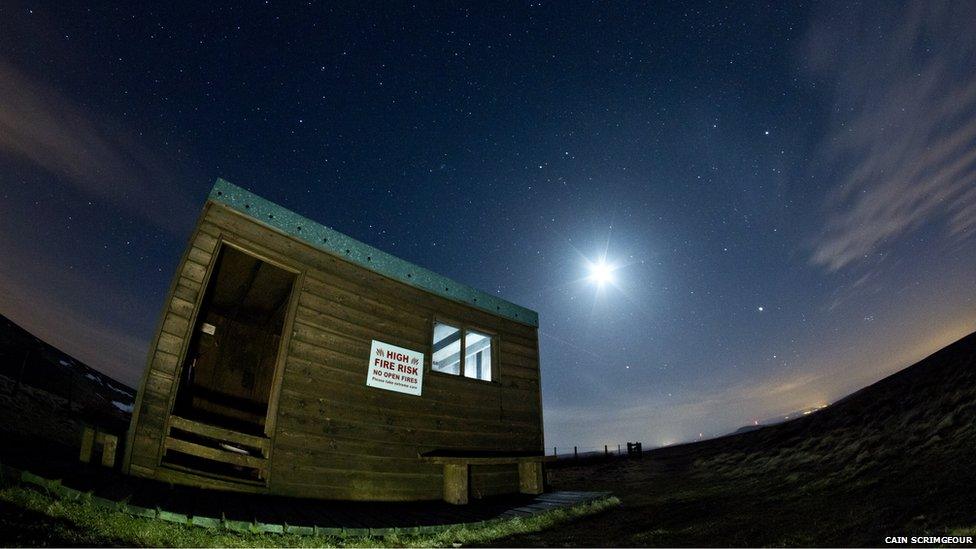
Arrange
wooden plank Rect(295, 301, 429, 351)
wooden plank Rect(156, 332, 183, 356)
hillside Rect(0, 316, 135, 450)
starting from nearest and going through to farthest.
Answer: wooden plank Rect(156, 332, 183, 356) → wooden plank Rect(295, 301, 429, 351) → hillside Rect(0, 316, 135, 450)

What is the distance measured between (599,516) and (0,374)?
23.9m

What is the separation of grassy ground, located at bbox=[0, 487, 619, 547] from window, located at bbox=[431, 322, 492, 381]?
557 cm

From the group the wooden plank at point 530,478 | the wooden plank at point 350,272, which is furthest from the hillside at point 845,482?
the wooden plank at point 350,272

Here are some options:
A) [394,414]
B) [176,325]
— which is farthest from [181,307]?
[394,414]

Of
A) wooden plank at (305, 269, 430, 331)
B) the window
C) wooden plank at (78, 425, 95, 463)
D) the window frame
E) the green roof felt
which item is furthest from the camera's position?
the window

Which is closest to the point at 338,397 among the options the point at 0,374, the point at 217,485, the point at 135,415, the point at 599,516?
the point at 217,485

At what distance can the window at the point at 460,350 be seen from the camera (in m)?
11.0

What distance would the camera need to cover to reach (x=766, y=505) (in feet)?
28.0

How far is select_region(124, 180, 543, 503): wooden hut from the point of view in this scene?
6.68m

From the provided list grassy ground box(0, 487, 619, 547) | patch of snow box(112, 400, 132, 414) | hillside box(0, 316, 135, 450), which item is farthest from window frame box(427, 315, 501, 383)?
patch of snow box(112, 400, 132, 414)

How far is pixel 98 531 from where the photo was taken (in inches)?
151

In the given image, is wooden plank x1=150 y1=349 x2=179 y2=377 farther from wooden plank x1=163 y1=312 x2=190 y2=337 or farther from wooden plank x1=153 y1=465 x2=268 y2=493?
wooden plank x1=153 y1=465 x2=268 y2=493

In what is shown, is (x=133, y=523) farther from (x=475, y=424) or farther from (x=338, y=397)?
(x=475, y=424)

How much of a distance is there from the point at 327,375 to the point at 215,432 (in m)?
1.99
